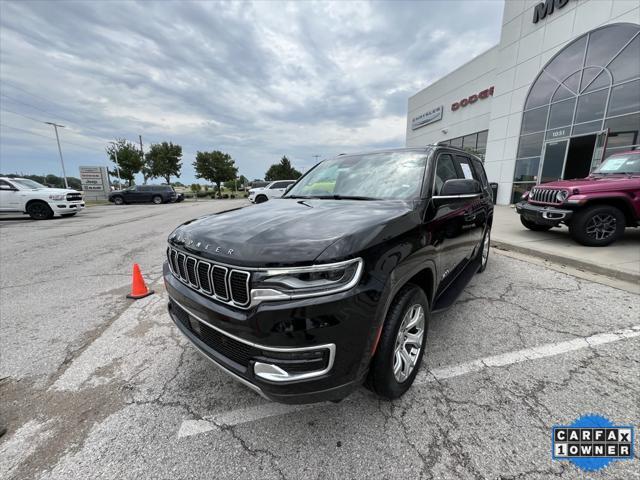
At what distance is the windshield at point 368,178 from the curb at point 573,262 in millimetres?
4013

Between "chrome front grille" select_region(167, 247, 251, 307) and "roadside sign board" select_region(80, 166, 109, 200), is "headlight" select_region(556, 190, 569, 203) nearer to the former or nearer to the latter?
"chrome front grille" select_region(167, 247, 251, 307)

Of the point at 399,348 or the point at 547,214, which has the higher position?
the point at 547,214

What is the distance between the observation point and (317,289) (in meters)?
1.41

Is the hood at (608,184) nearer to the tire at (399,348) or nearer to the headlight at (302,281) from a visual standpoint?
the tire at (399,348)

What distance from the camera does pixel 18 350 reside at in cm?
265

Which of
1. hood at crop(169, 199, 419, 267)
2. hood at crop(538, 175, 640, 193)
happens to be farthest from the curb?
hood at crop(169, 199, 419, 267)

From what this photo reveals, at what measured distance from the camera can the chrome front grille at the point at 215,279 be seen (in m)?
1.49

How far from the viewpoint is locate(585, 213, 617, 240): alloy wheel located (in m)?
5.46

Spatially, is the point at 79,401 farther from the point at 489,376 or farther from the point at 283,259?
the point at 489,376

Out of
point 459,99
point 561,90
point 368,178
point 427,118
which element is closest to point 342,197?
point 368,178

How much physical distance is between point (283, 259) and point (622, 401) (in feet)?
8.40

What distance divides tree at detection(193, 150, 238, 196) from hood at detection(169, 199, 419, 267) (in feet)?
150

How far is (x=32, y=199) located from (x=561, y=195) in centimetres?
1846

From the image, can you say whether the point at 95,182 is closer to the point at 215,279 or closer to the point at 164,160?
the point at 164,160
